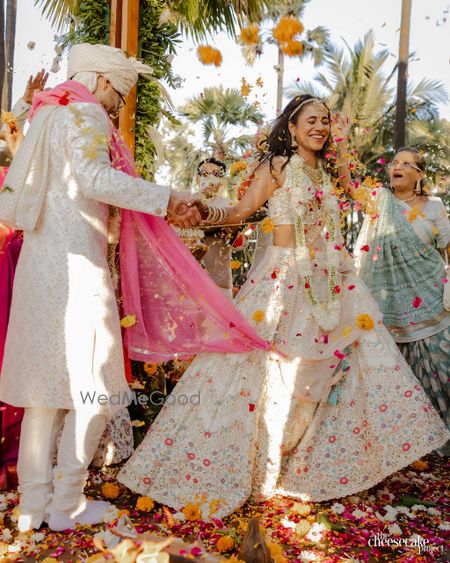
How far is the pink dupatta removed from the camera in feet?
10.2

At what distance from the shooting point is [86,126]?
2.74m

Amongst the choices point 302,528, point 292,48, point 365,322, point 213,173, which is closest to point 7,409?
point 302,528

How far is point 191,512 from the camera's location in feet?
9.58

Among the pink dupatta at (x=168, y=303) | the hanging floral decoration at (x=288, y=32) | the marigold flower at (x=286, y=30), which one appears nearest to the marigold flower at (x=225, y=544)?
the pink dupatta at (x=168, y=303)

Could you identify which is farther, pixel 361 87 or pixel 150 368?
pixel 361 87

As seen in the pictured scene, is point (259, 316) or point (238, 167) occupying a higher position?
point (238, 167)

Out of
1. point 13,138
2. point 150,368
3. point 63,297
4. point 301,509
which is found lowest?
point 301,509

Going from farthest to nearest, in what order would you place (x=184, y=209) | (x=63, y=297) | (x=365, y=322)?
(x=365, y=322)
(x=184, y=209)
(x=63, y=297)

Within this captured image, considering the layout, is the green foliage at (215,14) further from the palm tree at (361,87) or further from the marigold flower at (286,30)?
the palm tree at (361,87)

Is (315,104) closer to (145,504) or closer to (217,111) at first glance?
(145,504)

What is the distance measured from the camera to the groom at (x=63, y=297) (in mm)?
2736

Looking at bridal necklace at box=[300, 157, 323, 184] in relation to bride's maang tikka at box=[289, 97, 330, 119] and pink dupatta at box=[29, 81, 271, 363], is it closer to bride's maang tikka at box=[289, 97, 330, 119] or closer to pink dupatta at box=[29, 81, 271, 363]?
bride's maang tikka at box=[289, 97, 330, 119]

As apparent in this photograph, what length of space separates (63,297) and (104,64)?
1100 millimetres

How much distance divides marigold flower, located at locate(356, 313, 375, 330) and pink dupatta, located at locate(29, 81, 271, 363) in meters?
0.51
